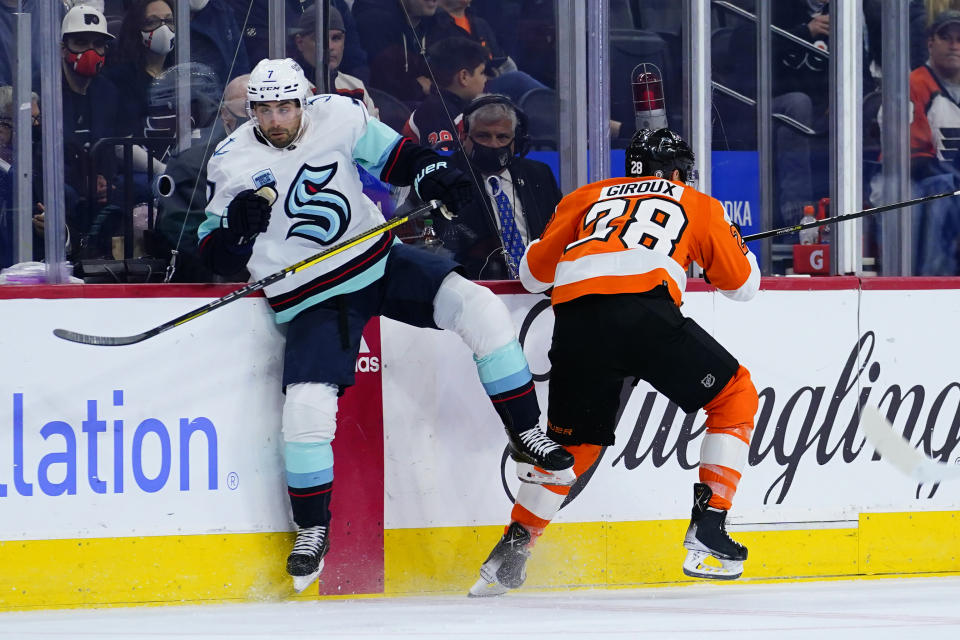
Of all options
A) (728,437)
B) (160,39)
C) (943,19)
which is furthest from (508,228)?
(943,19)

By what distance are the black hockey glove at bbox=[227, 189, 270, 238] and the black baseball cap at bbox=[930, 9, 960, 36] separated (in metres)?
2.17

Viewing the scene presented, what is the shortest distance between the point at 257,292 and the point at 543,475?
82 cm

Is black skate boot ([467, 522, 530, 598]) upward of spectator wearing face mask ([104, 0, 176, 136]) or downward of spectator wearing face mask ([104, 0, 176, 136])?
downward

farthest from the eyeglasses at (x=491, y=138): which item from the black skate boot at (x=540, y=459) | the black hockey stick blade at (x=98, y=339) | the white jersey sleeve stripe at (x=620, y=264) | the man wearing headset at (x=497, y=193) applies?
the black hockey stick blade at (x=98, y=339)

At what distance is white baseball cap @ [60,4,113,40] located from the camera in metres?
3.04

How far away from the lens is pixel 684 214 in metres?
2.75

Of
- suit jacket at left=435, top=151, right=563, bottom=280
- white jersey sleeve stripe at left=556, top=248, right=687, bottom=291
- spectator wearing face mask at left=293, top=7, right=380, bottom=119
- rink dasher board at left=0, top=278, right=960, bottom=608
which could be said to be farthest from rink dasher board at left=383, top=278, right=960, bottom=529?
spectator wearing face mask at left=293, top=7, right=380, bottom=119

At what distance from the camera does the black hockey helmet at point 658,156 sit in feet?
9.36

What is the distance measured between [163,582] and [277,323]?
0.67m

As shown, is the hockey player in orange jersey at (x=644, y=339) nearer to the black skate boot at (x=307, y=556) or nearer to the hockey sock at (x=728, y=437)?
the hockey sock at (x=728, y=437)

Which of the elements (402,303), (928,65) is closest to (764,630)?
(402,303)

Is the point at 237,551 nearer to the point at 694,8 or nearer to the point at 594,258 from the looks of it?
the point at 594,258

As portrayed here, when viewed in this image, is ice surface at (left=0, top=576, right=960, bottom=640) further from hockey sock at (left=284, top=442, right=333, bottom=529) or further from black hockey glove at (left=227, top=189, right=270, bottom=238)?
black hockey glove at (left=227, top=189, right=270, bottom=238)

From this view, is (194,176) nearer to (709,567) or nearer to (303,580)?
(303,580)
